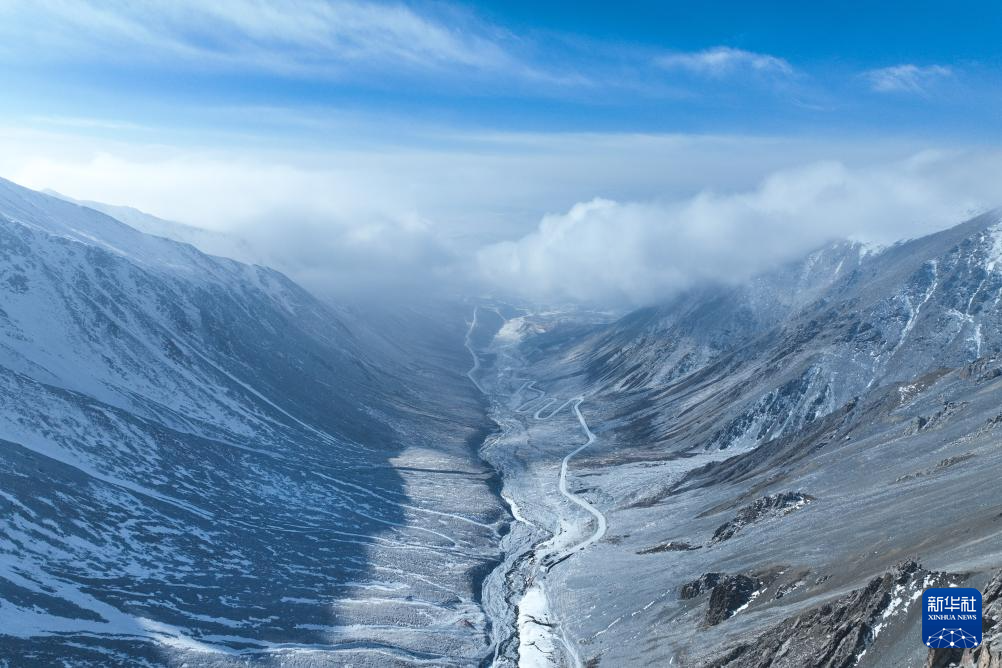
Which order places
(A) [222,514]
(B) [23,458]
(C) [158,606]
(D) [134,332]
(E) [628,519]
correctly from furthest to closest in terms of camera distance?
(D) [134,332]
(E) [628,519]
(A) [222,514]
(B) [23,458]
(C) [158,606]

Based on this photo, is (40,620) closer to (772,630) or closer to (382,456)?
(772,630)

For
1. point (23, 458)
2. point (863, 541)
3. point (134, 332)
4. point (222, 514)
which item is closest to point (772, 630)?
point (863, 541)

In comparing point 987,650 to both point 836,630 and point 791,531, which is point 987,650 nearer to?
point 836,630

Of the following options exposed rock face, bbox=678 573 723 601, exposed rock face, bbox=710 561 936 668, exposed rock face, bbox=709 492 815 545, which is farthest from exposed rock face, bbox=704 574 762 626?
exposed rock face, bbox=709 492 815 545

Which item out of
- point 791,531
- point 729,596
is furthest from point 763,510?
point 729,596

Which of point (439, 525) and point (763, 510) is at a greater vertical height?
point (439, 525)

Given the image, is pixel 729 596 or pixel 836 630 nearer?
pixel 836 630

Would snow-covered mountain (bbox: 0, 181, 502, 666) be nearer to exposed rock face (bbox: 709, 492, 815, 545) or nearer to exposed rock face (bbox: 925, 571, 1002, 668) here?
exposed rock face (bbox: 709, 492, 815, 545)
